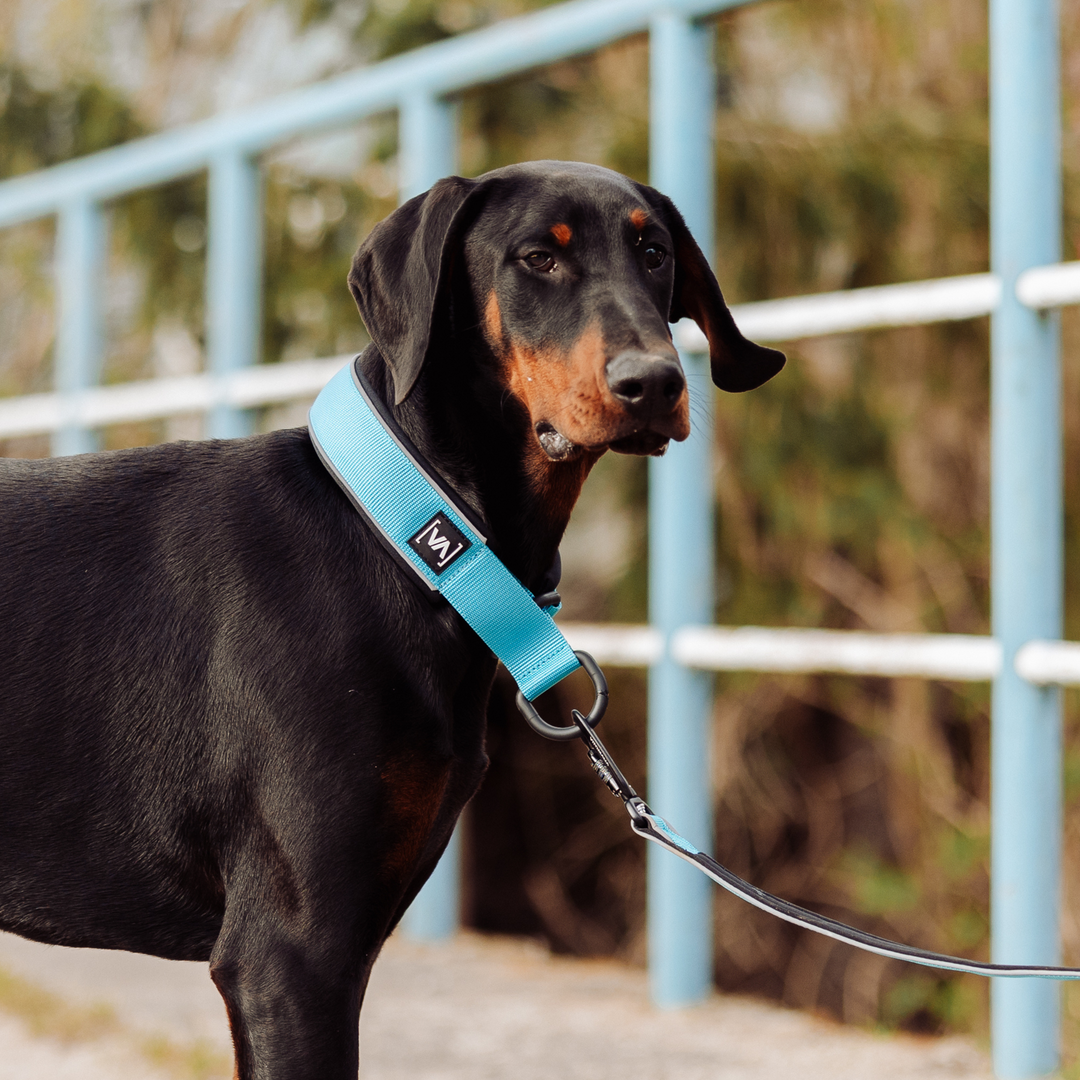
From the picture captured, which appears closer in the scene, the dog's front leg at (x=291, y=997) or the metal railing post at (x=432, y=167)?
the dog's front leg at (x=291, y=997)

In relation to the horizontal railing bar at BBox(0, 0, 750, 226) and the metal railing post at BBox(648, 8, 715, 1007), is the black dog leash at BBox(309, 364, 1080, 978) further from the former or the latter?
the horizontal railing bar at BBox(0, 0, 750, 226)

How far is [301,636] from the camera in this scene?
174cm

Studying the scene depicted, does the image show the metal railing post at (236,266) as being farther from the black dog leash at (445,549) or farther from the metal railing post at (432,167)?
the black dog leash at (445,549)

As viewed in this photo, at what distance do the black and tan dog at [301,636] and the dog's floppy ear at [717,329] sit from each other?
154 millimetres

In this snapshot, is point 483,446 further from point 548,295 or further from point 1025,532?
point 1025,532

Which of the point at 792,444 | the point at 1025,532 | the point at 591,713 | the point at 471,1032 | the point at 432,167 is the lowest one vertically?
the point at 471,1032

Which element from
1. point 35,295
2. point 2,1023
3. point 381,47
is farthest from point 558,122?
point 2,1023

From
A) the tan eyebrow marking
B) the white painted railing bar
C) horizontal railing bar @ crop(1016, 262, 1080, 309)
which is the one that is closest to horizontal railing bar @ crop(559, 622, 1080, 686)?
the white painted railing bar

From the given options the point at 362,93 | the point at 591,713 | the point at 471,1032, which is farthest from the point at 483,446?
the point at 362,93

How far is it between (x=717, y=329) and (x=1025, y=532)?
1048 mm

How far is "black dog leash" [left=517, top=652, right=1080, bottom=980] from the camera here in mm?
1846

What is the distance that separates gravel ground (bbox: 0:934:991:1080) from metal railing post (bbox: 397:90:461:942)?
8.5 inches

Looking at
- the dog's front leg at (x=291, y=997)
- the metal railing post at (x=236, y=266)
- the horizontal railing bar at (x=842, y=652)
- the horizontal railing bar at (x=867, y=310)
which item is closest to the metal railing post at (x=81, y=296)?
the metal railing post at (x=236, y=266)

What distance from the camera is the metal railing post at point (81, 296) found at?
17.3ft
